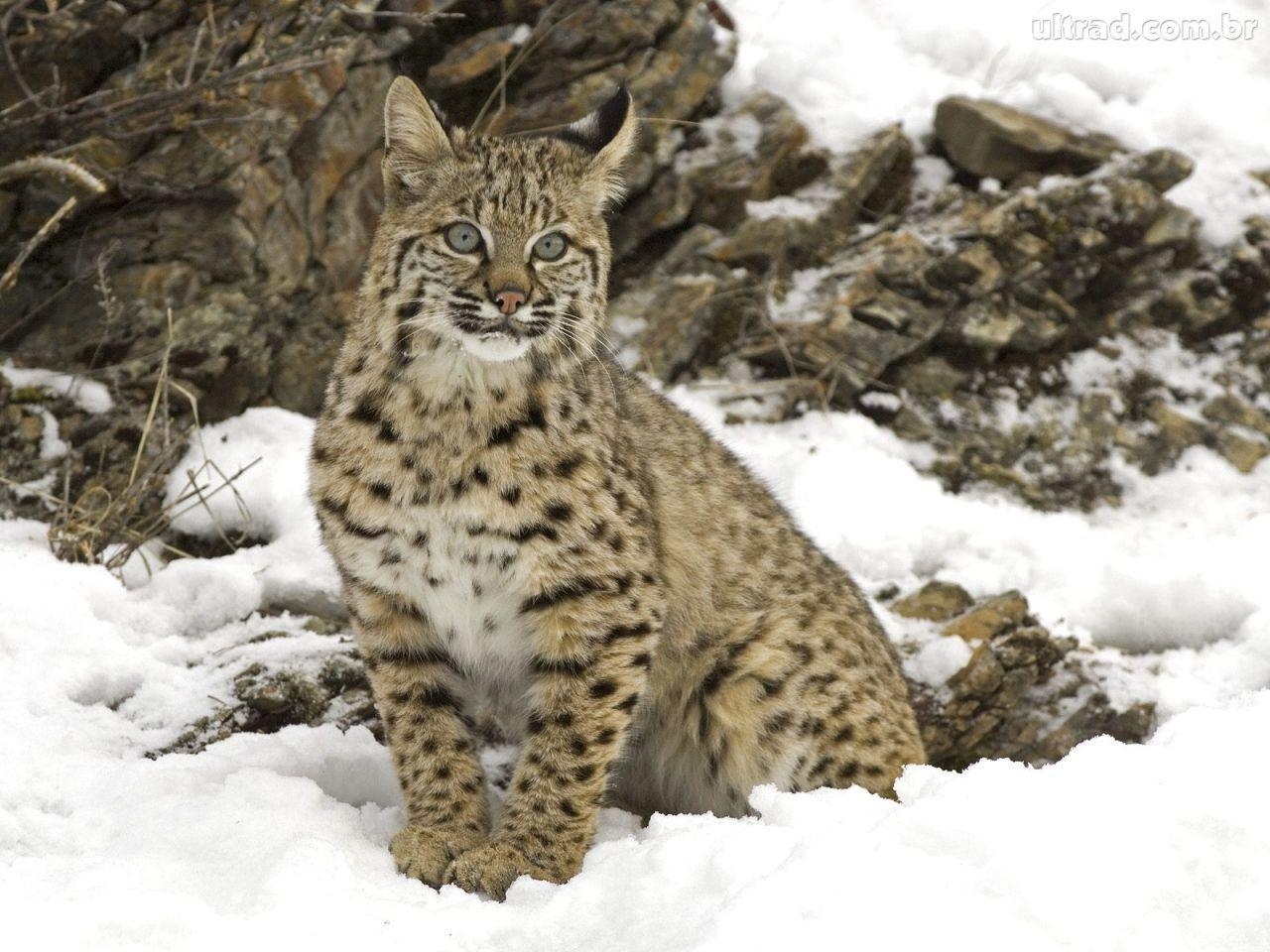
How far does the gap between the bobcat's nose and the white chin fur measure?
82 millimetres

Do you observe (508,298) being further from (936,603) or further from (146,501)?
(936,603)

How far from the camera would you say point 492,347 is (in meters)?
3.83

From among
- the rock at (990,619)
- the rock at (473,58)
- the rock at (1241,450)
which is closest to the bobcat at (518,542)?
the rock at (990,619)

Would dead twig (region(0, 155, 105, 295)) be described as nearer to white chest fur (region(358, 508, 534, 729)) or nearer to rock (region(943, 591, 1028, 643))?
white chest fur (region(358, 508, 534, 729))

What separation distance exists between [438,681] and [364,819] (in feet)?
1.46

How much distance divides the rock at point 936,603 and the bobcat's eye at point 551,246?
252cm

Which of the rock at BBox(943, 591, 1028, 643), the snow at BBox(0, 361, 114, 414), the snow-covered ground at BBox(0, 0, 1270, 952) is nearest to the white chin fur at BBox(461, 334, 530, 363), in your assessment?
the snow-covered ground at BBox(0, 0, 1270, 952)

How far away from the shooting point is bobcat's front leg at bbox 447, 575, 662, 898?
153 inches

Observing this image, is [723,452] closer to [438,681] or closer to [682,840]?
[438,681]

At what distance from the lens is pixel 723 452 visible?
490 centimetres

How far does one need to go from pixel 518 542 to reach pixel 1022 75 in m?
6.53

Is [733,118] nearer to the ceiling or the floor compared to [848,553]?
nearer to the ceiling

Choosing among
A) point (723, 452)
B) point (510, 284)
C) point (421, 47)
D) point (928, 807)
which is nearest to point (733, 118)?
point (421, 47)

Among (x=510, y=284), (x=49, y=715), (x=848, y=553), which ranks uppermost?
(x=510, y=284)
